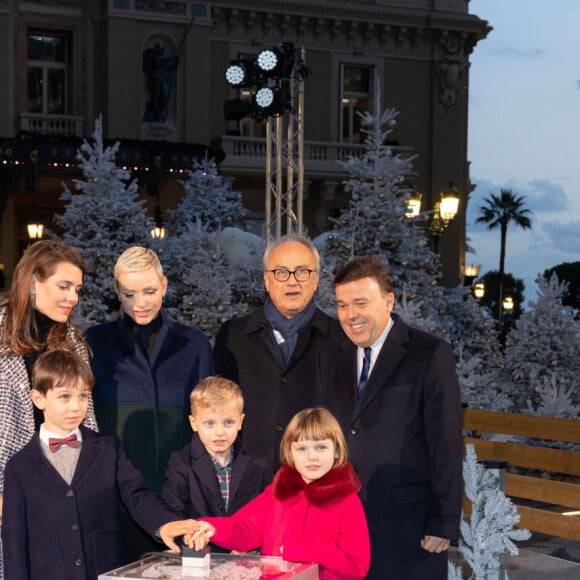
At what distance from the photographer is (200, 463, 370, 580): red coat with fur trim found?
12.9 feet

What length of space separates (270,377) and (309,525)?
1.30 metres

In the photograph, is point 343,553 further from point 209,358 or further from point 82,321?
point 82,321

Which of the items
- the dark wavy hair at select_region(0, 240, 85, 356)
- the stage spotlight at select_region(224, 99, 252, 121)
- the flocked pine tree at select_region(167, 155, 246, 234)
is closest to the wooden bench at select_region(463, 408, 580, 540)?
the dark wavy hair at select_region(0, 240, 85, 356)

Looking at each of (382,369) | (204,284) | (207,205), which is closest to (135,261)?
(382,369)

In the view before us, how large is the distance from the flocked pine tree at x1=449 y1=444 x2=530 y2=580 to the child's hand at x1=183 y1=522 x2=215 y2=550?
1596mm

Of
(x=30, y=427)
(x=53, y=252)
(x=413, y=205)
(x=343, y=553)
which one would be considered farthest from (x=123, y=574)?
(x=413, y=205)

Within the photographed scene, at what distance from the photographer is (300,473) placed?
4195mm

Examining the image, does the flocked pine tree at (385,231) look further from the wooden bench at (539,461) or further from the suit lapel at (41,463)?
the suit lapel at (41,463)

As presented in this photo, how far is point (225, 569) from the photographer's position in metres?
3.46

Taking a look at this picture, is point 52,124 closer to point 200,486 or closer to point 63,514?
point 200,486

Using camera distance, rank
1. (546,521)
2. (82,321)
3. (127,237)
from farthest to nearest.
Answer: (127,237)
(82,321)
(546,521)

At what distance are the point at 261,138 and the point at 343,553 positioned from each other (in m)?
28.2

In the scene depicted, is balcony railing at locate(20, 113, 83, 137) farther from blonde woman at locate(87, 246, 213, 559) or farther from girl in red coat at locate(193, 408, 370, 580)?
girl in red coat at locate(193, 408, 370, 580)

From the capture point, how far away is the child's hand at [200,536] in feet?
12.4
